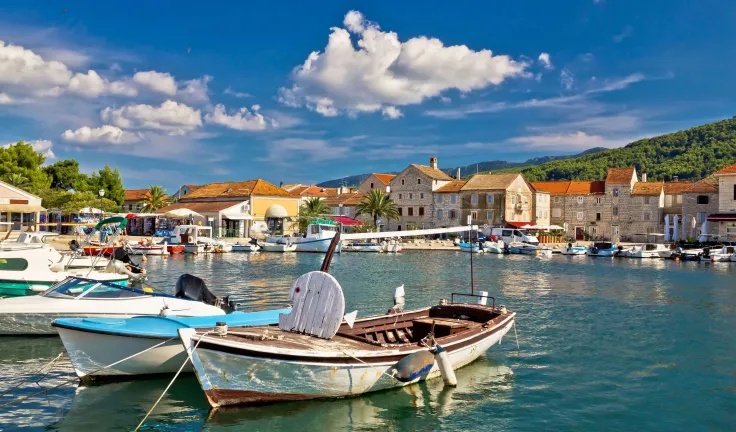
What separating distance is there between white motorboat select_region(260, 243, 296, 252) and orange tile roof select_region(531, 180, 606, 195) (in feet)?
136

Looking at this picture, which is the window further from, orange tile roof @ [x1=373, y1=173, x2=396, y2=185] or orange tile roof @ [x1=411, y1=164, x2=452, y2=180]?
orange tile roof @ [x1=373, y1=173, x2=396, y2=185]

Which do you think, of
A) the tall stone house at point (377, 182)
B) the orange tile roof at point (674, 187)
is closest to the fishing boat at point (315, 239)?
the tall stone house at point (377, 182)

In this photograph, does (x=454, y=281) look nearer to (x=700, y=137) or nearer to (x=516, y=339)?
(x=516, y=339)

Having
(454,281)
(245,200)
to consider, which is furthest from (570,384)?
(245,200)

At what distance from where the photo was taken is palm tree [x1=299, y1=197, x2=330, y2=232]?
8062 centimetres

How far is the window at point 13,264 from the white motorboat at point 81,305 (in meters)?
3.28

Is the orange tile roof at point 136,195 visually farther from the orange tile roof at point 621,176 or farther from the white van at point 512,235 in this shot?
the orange tile roof at point 621,176

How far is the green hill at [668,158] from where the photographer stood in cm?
12538

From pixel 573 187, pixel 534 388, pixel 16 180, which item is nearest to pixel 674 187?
pixel 573 187

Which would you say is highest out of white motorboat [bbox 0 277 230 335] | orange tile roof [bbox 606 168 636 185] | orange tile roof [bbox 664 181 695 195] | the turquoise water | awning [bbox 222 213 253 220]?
orange tile roof [bbox 606 168 636 185]

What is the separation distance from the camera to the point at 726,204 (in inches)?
2670

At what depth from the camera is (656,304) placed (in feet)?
91.0

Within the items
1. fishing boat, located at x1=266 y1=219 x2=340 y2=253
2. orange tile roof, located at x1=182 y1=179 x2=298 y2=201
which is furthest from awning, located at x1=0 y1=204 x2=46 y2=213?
orange tile roof, located at x1=182 y1=179 x2=298 y2=201

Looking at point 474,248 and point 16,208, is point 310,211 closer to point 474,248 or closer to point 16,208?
point 474,248
